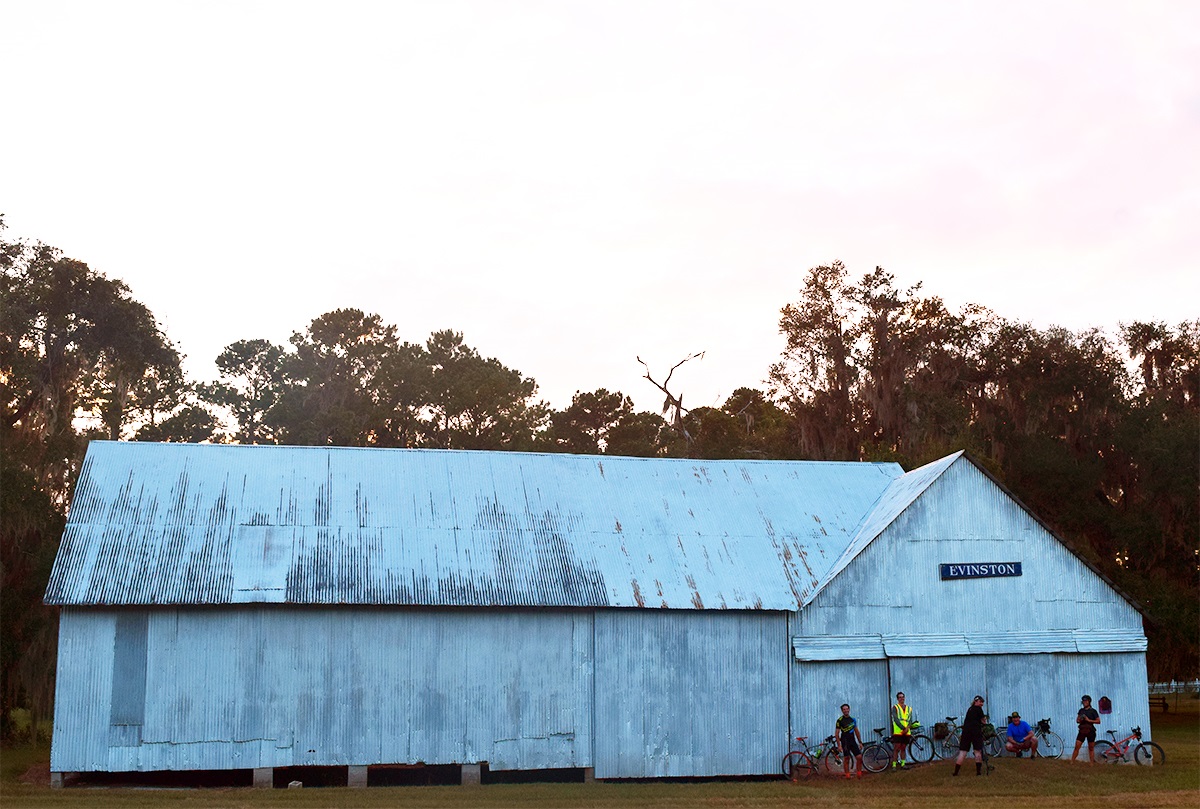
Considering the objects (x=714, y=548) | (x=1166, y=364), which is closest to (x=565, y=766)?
(x=714, y=548)

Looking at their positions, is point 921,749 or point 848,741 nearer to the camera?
point 848,741

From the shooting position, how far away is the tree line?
36344 mm

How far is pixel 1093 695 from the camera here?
26188mm

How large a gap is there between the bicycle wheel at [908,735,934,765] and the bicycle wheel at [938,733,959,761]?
20 centimetres

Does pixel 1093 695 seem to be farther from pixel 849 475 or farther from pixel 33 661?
pixel 33 661

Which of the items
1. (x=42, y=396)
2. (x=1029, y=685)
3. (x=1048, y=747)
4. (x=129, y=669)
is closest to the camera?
(x=129, y=669)

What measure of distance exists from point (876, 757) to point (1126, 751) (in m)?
5.89

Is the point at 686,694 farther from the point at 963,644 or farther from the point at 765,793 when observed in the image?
the point at 963,644

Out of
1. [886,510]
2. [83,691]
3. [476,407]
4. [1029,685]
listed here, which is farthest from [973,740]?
[476,407]

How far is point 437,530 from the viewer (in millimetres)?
25688

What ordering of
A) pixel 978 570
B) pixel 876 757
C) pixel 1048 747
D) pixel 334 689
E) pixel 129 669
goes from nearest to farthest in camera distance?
1. pixel 129 669
2. pixel 334 689
3. pixel 876 757
4. pixel 1048 747
5. pixel 978 570

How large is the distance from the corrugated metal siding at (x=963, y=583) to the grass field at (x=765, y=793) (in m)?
3.17

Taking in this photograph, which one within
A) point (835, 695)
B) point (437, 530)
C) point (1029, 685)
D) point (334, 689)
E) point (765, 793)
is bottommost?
point (765, 793)

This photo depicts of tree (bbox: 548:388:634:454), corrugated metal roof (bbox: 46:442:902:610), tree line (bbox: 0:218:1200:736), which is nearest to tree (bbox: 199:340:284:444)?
tree line (bbox: 0:218:1200:736)
